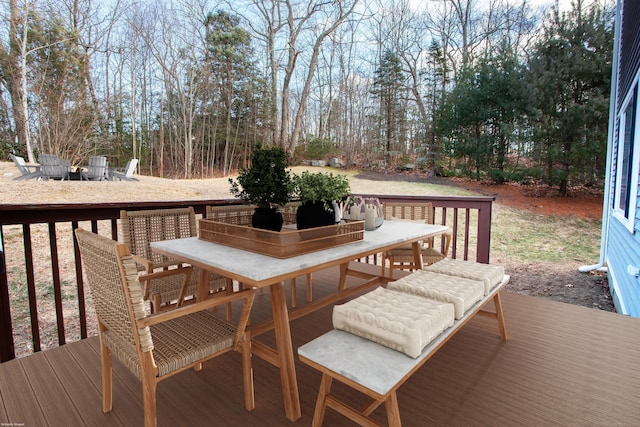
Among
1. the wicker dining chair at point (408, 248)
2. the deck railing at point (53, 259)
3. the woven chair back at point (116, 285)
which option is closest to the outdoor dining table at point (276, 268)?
the woven chair back at point (116, 285)

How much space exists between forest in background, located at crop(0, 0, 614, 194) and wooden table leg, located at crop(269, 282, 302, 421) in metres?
9.44

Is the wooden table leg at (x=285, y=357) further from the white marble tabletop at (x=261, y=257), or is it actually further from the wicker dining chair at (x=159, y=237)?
the wicker dining chair at (x=159, y=237)

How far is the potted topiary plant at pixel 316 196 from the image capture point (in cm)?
180

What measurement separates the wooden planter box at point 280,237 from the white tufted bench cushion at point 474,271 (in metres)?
0.62

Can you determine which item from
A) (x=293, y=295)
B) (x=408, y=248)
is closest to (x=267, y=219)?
(x=293, y=295)

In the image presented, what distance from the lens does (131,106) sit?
12.5 meters

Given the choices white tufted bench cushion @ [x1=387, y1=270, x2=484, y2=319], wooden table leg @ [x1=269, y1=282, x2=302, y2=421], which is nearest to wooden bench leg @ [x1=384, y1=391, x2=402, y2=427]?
wooden table leg @ [x1=269, y1=282, x2=302, y2=421]

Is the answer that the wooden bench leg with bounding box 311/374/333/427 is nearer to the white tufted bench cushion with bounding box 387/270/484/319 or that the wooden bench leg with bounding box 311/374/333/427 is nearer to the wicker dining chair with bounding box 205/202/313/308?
the white tufted bench cushion with bounding box 387/270/484/319

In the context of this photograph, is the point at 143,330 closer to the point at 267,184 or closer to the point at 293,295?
the point at 267,184

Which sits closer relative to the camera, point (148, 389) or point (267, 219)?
point (148, 389)

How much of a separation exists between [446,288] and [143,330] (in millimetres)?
1383

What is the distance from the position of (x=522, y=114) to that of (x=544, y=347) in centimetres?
892

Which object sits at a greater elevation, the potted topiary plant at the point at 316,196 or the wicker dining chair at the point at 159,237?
the potted topiary plant at the point at 316,196

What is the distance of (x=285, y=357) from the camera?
1.44 metres
